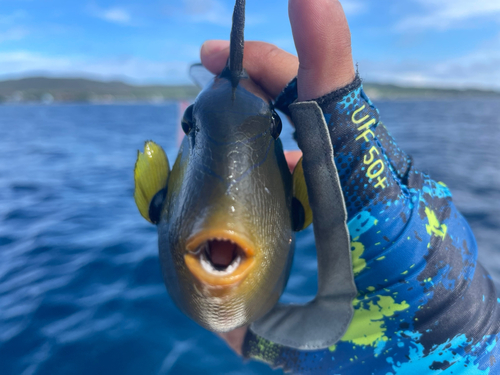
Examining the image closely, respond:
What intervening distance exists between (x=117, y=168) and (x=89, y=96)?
146171 millimetres

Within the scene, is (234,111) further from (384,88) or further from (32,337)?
(384,88)

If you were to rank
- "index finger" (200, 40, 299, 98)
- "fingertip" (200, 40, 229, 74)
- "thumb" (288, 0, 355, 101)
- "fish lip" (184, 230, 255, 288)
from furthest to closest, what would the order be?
"fingertip" (200, 40, 229, 74) → "index finger" (200, 40, 299, 98) → "thumb" (288, 0, 355, 101) → "fish lip" (184, 230, 255, 288)

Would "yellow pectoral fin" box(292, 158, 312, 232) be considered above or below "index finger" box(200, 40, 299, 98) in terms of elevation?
below

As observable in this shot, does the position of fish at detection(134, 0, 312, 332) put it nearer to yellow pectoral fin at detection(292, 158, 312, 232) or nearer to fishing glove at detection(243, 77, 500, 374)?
yellow pectoral fin at detection(292, 158, 312, 232)

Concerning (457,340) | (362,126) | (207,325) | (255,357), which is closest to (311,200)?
(362,126)

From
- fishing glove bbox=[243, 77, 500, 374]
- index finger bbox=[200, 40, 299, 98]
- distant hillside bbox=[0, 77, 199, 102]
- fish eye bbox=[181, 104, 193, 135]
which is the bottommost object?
distant hillside bbox=[0, 77, 199, 102]

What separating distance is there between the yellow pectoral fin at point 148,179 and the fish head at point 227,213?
0.07m

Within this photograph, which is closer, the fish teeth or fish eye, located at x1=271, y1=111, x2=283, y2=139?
the fish teeth

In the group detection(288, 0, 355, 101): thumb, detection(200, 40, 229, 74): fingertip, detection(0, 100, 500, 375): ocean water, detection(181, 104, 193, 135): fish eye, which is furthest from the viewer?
detection(0, 100, 500, 375): ocean water

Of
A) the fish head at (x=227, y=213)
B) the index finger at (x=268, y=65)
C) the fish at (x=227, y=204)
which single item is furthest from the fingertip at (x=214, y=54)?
the fish head at (x=227, y=213)

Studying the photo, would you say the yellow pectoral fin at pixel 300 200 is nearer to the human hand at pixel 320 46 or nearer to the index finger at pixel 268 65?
the human hand at pixel 320 46

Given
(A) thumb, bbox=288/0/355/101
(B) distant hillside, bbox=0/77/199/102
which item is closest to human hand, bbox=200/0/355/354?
(A) thumb, bbox=288/0/355/101

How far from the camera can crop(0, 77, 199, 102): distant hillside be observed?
132500mm

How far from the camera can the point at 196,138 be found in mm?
1609
